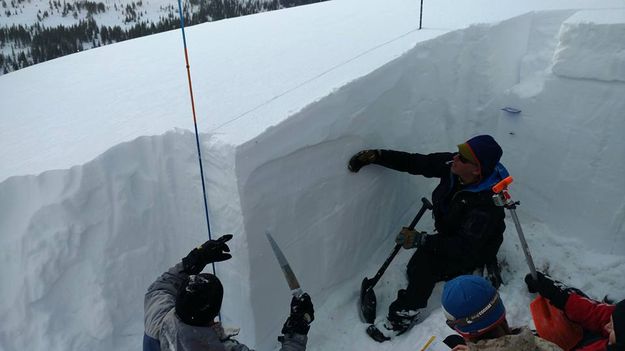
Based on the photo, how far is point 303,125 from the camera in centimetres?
304

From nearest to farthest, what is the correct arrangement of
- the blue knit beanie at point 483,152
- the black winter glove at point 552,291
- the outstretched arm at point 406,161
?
1. the black winter glove at point 552,291
2. the blue knit beanie at point 483,152
3. the outstretched arm at point 406,161

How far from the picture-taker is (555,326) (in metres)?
2.43

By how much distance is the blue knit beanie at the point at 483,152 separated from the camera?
290cm

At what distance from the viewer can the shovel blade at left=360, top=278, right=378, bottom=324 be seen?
137 inches

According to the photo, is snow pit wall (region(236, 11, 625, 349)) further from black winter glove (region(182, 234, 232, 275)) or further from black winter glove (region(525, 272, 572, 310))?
black winter glove (region(525, 272, 572, 310))

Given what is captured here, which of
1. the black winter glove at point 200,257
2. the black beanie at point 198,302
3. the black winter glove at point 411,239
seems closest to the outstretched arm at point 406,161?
the black winter glove at point 411,239

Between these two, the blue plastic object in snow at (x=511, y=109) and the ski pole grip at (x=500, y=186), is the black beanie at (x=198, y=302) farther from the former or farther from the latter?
the blue plastic object in snow at (x=511, y=109)

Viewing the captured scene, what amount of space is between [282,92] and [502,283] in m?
2.39

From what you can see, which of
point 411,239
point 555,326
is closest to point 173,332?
point 411,239

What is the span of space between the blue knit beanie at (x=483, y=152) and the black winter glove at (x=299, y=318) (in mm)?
1549

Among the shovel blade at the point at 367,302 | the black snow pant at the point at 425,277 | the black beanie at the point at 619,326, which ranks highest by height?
the black beanie at the point at 619,326

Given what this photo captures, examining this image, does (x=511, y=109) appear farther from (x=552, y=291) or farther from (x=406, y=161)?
(x=552, y=291)

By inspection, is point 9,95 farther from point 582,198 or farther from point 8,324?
point 582,198

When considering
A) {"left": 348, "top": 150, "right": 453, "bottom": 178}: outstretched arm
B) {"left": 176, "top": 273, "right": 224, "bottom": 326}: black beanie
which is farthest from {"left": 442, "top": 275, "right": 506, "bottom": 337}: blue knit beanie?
{"left": 348, "top": 150, "right": 453, "bottom": 178}: outstretched arm
